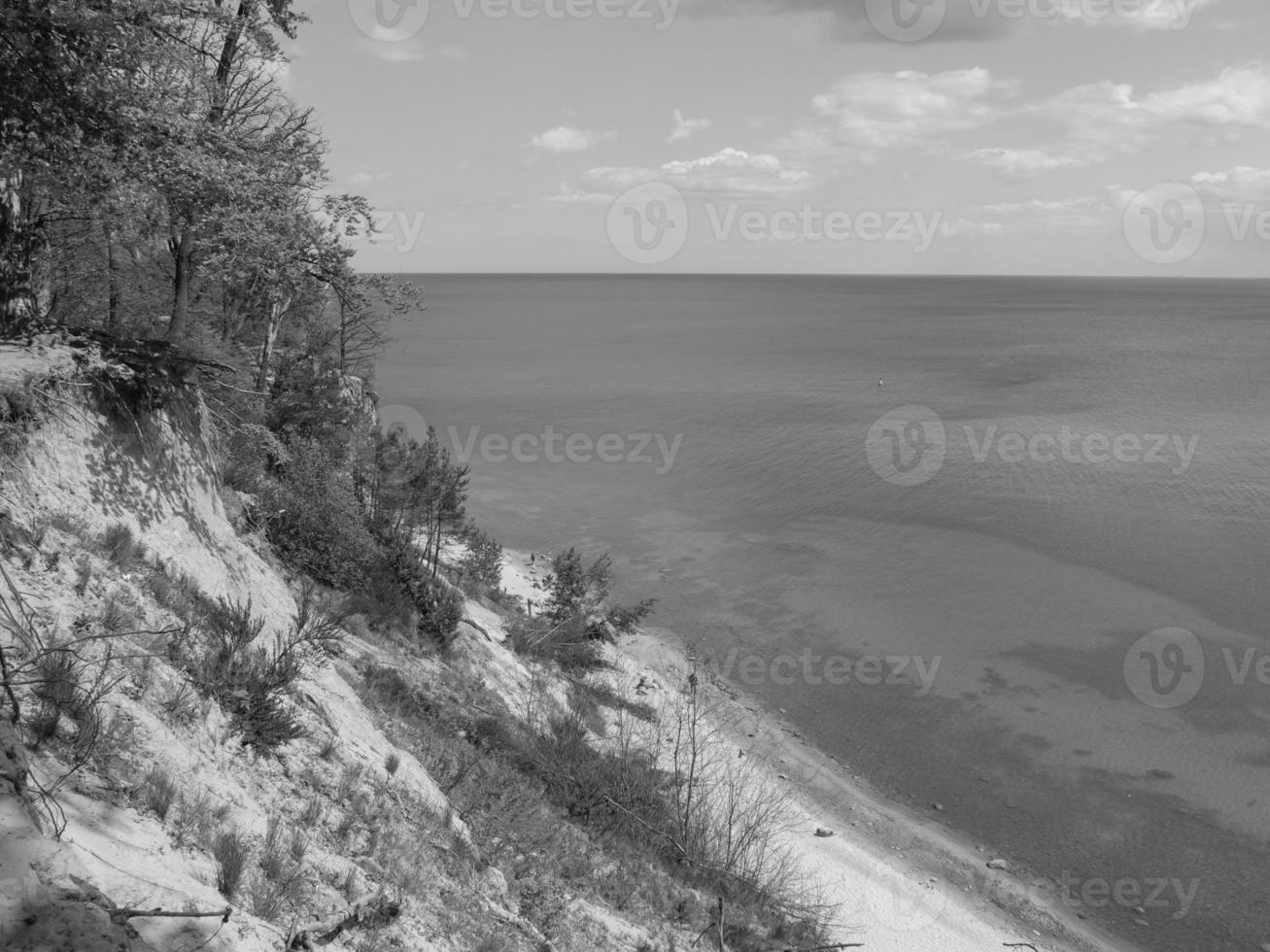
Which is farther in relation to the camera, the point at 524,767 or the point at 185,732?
the point at 524,767

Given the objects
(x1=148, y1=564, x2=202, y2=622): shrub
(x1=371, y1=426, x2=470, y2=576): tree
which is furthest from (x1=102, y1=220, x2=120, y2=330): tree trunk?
(x1=148, y1=564, x2=202, y2=622): shrub

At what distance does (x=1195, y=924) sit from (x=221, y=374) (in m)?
25.2

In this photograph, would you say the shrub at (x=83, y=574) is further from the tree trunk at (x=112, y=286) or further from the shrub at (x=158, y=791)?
the tree trunk at (x=112, y=286)

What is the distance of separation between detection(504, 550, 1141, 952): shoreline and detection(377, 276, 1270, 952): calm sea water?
1.04 meters

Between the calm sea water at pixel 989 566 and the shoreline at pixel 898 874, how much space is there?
104 cm

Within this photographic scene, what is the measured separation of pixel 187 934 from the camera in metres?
4.34

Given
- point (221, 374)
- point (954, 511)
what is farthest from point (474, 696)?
point (954, 511)

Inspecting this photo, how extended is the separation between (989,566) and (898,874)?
21.6 m

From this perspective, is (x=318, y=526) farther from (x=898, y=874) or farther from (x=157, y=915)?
(x=898, y=874)

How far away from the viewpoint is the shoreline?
17297 mm

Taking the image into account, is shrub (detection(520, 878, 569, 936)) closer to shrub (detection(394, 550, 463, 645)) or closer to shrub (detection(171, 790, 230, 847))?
shrub (detection(171, 790, 230, 847))

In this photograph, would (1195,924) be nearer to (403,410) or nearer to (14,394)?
(14,394)

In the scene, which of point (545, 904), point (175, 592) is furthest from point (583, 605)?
point (175, 592)

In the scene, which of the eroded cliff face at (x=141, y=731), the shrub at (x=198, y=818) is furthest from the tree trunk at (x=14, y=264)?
the shrub at (x=198, y=818)
